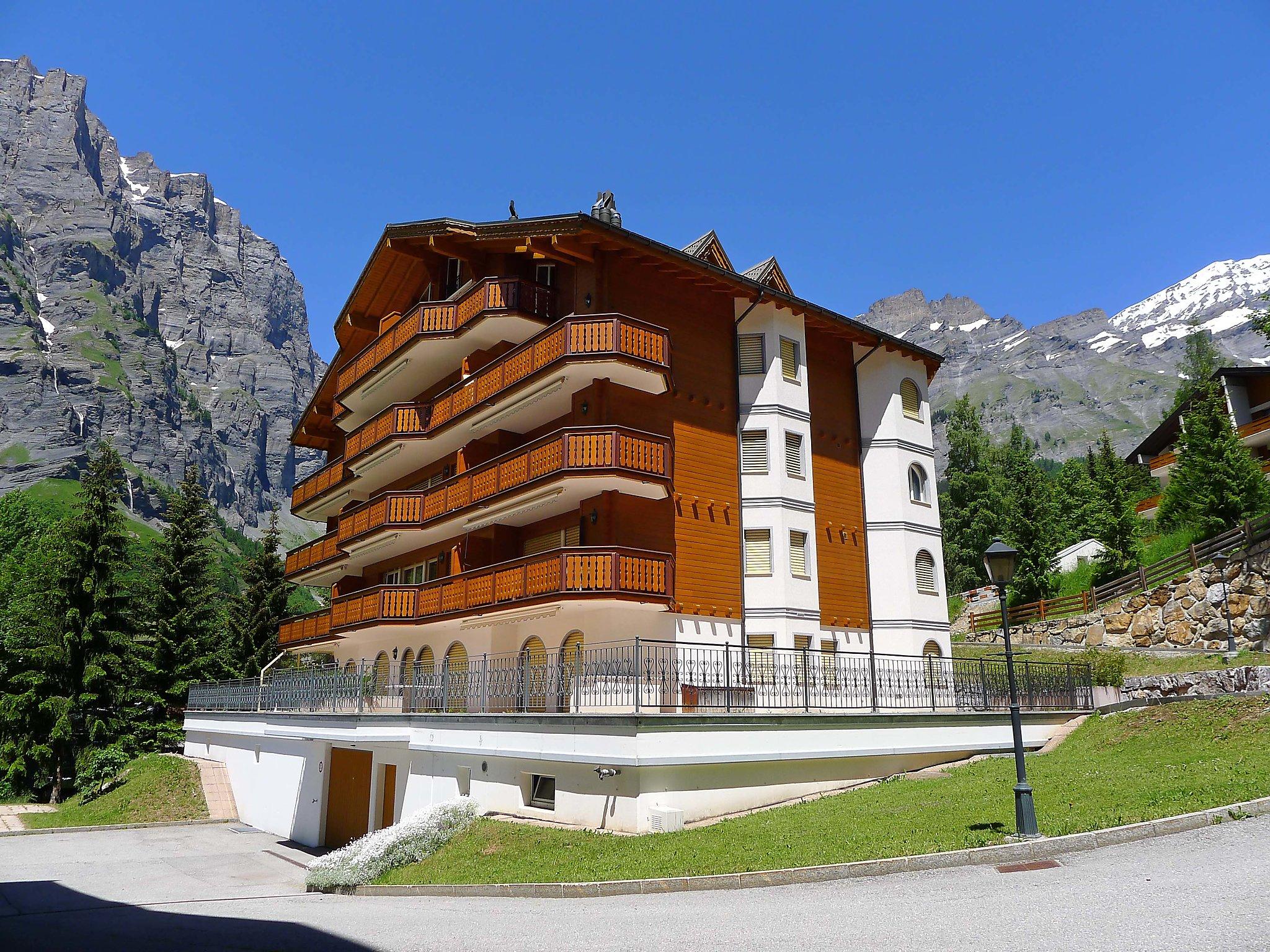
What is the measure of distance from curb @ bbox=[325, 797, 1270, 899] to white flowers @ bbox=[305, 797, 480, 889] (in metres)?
6.43

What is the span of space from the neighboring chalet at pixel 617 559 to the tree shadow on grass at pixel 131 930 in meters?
6.02

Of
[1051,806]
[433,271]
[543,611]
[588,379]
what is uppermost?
[433,271]

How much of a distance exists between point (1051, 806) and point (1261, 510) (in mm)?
30294

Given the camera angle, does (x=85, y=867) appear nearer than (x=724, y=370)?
Yes

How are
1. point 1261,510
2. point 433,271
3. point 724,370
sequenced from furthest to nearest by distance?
1. point 1261,510
2. point 433,271
3. point 724,370

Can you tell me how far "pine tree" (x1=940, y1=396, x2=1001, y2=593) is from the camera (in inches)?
2537

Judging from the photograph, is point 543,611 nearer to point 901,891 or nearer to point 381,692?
point 381,692

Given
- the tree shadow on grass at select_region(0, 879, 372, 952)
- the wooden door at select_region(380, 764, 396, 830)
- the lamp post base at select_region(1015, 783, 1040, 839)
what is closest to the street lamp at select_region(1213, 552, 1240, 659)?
the lamp post base at select_region(1015, 783, 1040, 839)

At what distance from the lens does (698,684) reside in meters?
18.3

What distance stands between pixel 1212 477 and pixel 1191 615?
752 cm

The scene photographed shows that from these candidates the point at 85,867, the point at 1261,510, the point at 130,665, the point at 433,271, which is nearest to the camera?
the point at 85,867

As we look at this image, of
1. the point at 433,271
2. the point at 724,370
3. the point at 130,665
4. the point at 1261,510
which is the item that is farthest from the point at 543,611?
the point at 1261,510

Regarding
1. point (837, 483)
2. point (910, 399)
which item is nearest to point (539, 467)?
point (837, 483)

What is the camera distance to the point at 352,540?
109 ft
